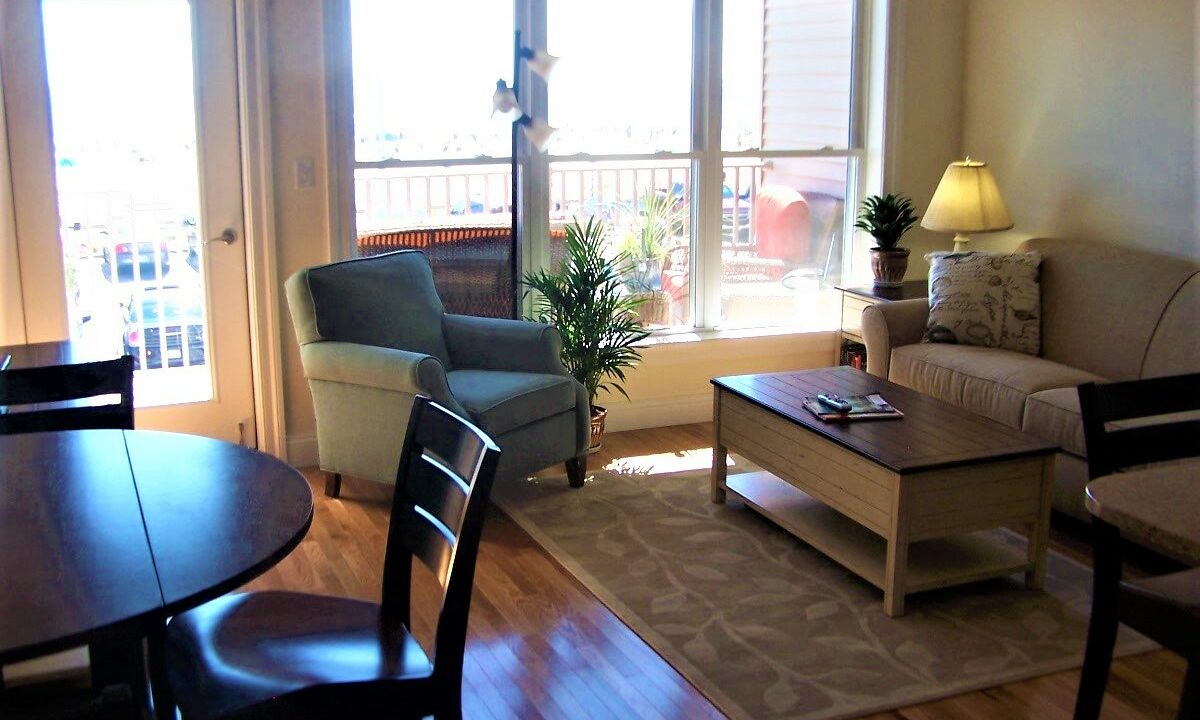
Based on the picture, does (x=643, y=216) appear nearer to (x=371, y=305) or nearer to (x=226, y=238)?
(x=371, y=305)

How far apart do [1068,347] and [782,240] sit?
4.81 ft

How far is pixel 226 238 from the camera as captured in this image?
14.6 feet

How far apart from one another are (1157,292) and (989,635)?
70.9 inches

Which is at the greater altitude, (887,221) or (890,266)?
(887,221)

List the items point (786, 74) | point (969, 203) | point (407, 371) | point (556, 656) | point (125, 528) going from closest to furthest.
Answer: point (125, 528)
point (556, 656)
point (407, 371)
point (969, 203)
point (786, 74)

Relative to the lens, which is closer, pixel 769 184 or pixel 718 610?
pixel 718 610

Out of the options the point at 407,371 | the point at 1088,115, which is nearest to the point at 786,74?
the point at 1088,115

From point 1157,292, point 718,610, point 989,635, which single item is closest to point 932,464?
point 989,635

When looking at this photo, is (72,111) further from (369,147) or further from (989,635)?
(989,635)

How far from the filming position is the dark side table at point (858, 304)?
5199mm

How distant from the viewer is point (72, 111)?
4.16m

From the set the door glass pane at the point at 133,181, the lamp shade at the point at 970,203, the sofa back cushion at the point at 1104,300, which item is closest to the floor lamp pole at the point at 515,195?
the door glass pane at the point at 133,181

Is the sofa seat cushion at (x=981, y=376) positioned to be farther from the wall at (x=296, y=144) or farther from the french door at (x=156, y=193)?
the french door at (x=156, y=193)

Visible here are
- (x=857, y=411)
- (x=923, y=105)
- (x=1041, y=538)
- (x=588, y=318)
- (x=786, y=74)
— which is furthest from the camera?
(x=923, y=105)
